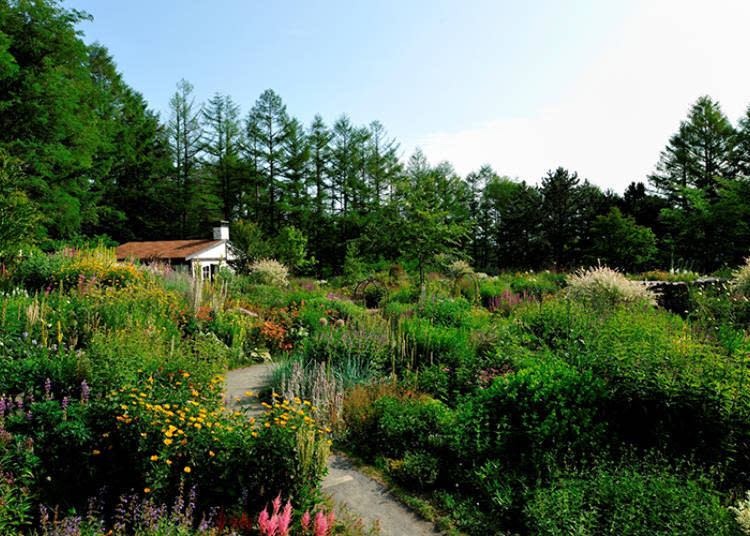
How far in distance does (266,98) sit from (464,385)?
93.4ft

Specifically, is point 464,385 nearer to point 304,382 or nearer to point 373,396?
point 373,396

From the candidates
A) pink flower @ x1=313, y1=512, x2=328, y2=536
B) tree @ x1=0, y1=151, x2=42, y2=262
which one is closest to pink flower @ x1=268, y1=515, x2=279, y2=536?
pink flower @ x1=313, y1=512, x2=328, y2=536

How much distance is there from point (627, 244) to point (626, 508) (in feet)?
81.4

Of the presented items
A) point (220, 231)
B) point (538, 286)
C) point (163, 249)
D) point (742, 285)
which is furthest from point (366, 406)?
point (163, 249)

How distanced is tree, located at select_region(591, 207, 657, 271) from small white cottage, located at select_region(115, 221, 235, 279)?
65.8ft

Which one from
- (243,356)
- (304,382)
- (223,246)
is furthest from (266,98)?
(304,382)

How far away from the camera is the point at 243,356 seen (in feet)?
24.0

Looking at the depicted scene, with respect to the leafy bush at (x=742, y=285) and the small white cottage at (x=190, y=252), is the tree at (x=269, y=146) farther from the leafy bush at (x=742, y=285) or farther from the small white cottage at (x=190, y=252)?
the leafy bush at (x=742, y=285)

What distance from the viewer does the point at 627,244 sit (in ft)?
78.1

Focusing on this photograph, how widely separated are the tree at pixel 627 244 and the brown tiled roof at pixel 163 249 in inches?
828

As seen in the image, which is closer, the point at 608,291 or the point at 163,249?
the point at 608,291

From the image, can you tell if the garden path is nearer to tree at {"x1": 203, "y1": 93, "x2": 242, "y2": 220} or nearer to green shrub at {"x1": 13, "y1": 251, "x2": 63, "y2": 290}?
green shrub at {"x1": 13, "y1": 251, "x2": 63, "y2": 290}

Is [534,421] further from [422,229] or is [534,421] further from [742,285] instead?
[422,229]

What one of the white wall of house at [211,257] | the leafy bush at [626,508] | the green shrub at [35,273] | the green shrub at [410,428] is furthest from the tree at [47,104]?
the leafy bush at [626,508]
